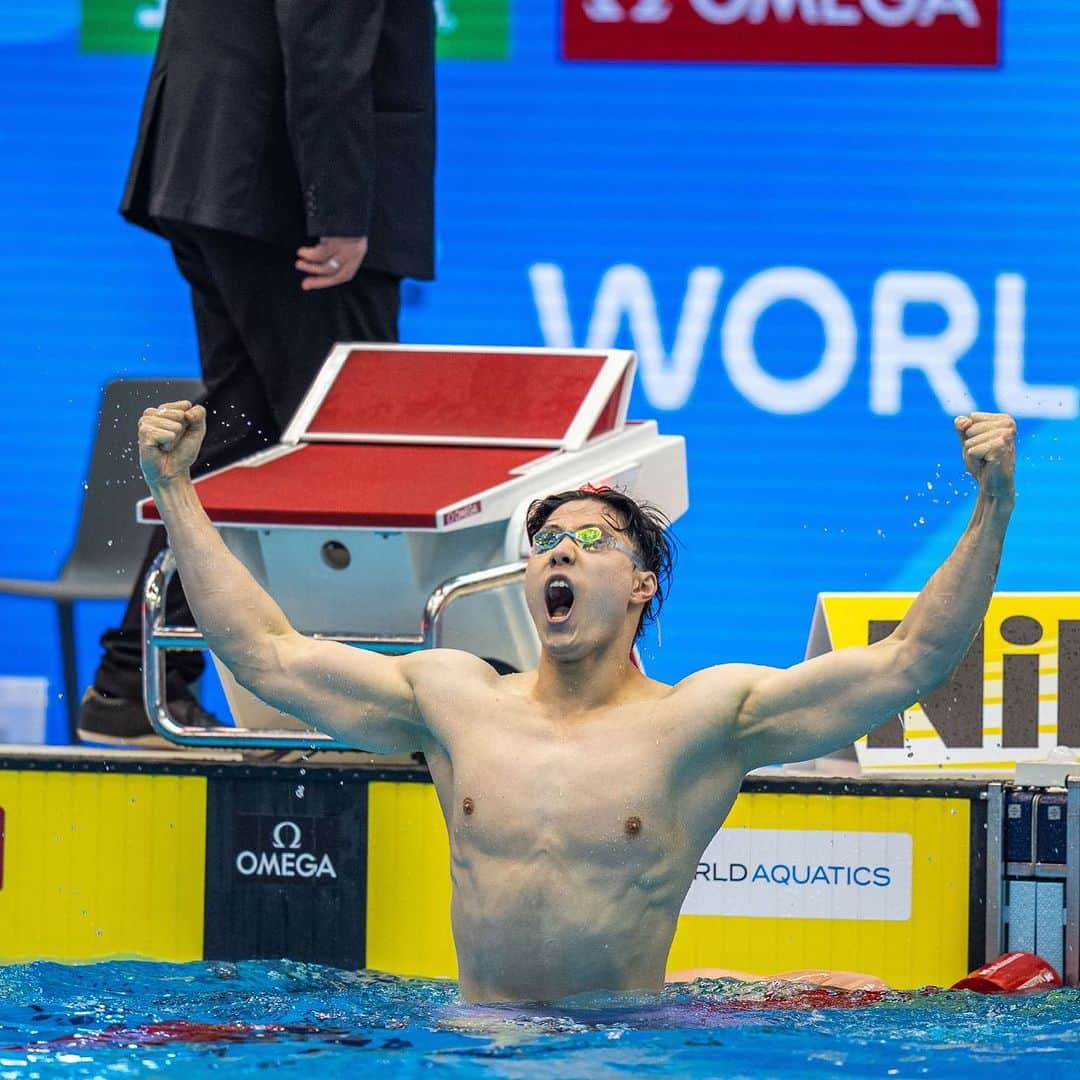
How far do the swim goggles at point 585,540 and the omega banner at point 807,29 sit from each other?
3.41 metres

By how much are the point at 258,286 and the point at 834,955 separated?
1.86 metres

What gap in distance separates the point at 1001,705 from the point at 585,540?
1284 millimetres

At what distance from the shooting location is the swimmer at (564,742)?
3508 mm

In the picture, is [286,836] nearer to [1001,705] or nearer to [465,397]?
[465,397]

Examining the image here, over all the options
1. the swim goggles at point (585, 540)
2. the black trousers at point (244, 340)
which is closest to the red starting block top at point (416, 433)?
the black trousers at point (244, 340)

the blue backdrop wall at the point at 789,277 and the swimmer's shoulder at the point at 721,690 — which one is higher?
the blue backdrop wall at the point at 789,277

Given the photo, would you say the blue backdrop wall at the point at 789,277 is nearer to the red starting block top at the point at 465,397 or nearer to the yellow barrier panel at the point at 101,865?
the red starting block top at the point at 465,397

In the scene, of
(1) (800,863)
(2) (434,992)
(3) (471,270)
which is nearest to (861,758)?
(1) (800,863)

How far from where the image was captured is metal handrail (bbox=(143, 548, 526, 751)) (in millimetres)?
4281

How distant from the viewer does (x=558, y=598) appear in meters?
3.52

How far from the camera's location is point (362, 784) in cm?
450

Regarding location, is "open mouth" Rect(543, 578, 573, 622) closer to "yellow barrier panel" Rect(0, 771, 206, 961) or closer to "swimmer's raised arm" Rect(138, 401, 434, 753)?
"swimmer's raised arm" Rect(138, 401, 434, 753)

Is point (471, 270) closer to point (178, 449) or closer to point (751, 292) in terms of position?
point (751, 292)

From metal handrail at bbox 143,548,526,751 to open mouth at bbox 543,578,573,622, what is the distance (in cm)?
75
